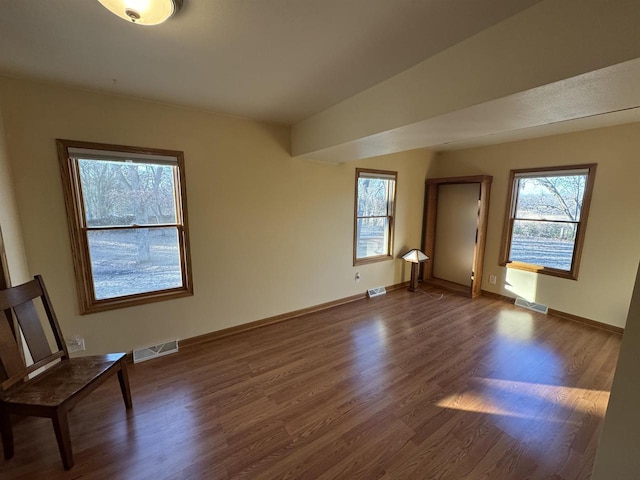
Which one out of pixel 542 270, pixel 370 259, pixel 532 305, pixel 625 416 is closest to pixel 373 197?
pixel 370 259

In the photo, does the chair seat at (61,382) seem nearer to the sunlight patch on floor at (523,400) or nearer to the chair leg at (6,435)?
the chair leg at (6,435)

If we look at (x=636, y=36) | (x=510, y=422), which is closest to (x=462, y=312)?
(x=510, y=422)

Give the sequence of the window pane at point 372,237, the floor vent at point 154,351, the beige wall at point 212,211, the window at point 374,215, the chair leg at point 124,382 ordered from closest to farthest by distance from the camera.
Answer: the chair leg at point 124,382 → the beige wall at point 212,211 → the floor vent at point 154,351 → the window at point 374,215 → the window pane at point 372,237

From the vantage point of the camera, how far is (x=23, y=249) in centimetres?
200

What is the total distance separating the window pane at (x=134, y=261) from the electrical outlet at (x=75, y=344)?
38 cm

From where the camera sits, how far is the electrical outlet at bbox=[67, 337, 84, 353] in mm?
2246

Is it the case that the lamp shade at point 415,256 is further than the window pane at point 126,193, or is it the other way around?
the lamp shade at point 415,256

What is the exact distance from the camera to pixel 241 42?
1.48 meters

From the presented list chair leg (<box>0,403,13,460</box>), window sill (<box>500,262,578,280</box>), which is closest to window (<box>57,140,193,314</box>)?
chair leg (<box>0,403,13,460</box>)

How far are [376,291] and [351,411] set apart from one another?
8.21 ft

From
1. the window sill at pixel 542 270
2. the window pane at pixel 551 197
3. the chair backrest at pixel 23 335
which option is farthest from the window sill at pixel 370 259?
the chair backrest at pixel 23 335

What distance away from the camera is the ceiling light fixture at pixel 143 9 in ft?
3.65

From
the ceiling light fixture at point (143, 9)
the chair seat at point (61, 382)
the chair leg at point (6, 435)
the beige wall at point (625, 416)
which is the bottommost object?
the chair leg at point (6, 435)

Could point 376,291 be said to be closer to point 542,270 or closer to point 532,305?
point 532,305
